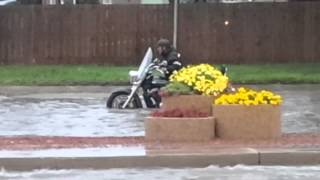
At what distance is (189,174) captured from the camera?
1117 centimetres

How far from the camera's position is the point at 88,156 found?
38.7 feet

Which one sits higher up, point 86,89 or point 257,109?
point 257,109

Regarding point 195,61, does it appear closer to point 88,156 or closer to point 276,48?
point 276,48

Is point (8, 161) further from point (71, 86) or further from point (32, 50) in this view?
point (32, 50)

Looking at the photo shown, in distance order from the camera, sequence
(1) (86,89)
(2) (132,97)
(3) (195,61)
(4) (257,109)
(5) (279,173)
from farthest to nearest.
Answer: (3) (195,61)
(1) (86,89)
(2) (132,97)
(4) (257,109)
(5) (279,173)

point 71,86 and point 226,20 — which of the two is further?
point 226,20

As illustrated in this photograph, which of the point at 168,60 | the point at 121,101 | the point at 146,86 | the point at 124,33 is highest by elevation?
the point at 168,60

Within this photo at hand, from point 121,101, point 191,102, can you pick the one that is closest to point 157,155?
point 191,102

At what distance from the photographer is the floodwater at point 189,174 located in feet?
35.8

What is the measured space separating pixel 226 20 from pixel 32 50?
7.21 m

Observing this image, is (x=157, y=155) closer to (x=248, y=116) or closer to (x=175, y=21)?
(x=248, y=116)

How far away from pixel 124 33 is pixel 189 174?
23064 mm

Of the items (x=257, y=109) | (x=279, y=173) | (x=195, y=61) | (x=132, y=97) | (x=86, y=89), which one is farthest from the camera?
(x=195, y=61)

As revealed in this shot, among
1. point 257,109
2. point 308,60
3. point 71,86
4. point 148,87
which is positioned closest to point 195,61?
point 308,60
